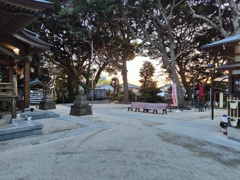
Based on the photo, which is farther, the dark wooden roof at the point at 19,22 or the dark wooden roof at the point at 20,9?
the dark wooden roof at the point at 19,22

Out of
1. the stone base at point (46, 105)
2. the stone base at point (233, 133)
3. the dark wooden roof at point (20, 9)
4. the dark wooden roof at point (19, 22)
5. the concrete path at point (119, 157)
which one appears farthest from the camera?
the stone base at point (46, 105)

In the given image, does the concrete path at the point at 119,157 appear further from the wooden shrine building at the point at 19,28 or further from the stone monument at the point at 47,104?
the stone monument at the point at 47,104

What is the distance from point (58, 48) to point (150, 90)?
45.5 ft

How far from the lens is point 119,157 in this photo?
3.90 meters

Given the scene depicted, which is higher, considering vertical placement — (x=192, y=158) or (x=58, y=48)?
(x=58, y=48)

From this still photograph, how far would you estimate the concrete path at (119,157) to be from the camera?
10.3 ft

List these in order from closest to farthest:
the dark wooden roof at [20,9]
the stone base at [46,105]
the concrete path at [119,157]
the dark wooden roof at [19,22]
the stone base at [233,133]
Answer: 1. the concrete path at [119,157]
2. the dark wooden roof at [20,9]
3. the dark wooden roof at [19,22]
4. the stone base at [233,133]
5. the stone base at [46,105]

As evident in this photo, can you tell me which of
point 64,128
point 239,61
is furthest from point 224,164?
point 64,128

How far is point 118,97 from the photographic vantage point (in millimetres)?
25500

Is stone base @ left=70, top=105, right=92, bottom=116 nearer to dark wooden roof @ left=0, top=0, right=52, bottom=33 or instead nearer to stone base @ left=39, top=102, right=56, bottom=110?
stone base @ left=39, top=102, right=56, bottom=110

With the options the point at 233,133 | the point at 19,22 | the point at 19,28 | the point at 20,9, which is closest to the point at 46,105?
the point at 19,28

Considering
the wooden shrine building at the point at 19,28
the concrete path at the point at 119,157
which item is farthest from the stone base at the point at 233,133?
the wooden shrine building at the point at 19,28

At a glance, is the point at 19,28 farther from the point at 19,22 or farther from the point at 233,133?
the point at 233,133

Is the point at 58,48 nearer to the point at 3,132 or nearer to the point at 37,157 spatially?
the point at 3,132
